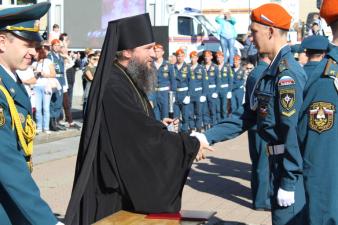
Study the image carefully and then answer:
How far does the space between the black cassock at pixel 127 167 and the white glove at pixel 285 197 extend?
67cm

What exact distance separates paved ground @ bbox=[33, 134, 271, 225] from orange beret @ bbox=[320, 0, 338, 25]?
494 cm

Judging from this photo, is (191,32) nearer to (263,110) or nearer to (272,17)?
(272,17)

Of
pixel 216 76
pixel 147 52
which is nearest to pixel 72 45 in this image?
pixel 216 76

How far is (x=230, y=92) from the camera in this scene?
771 inches

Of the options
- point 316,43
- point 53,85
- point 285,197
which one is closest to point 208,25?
point 53,85

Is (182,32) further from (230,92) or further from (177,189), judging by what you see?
(177,189)

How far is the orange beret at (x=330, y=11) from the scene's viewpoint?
3.71 m

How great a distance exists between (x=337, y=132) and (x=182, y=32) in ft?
82.6

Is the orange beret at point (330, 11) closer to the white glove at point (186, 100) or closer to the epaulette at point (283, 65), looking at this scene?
the epaulette at point (283, 65)

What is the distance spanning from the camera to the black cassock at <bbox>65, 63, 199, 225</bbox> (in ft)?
16.1

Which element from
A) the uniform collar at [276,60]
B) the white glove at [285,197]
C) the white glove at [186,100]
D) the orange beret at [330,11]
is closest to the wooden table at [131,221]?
the white glove at [285,197]

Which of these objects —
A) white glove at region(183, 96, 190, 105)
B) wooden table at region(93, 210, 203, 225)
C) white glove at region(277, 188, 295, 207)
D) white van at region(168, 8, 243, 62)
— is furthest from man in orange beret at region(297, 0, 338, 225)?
white van at region(168, 8, 243, 62)

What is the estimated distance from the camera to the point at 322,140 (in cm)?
362

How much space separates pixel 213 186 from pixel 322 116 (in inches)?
291
